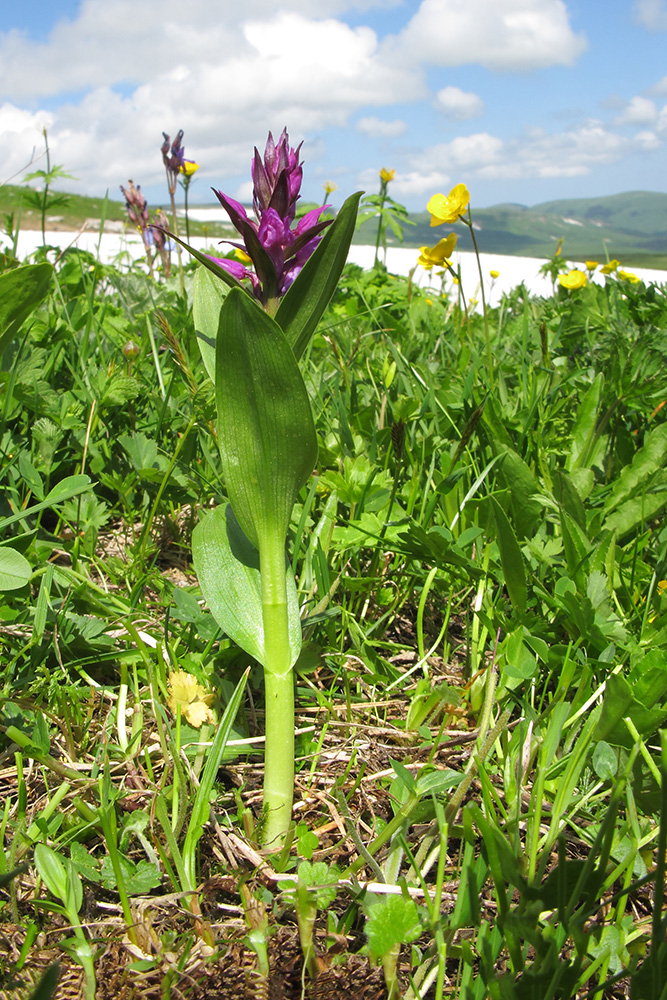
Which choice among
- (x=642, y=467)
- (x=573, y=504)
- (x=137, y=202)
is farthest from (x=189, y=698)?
(x=137, y=202)

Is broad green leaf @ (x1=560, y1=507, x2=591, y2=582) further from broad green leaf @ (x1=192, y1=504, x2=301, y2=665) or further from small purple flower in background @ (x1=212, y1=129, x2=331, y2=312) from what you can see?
small purple flower in background @ (x1=212, y1=129, x2=331, y2=312)

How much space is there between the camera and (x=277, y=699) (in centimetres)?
102

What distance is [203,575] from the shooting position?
115 cm

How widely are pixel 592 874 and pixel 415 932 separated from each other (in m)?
0.22

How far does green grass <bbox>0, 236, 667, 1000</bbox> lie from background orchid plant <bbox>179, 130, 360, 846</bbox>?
0.09m

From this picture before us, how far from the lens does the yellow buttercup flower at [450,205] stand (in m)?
2.19

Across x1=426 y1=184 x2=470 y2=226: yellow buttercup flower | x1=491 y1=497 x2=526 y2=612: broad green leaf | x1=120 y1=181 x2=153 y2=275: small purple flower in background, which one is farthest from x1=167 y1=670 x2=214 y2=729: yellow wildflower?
x1=120 y1=181 x2=153 y2=275: small purple flower in background

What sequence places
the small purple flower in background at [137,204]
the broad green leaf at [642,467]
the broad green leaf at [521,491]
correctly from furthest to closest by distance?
the small purple flower in background at [137,204], the broad green leaf at [642,467], the broad green leaf at [521,491]

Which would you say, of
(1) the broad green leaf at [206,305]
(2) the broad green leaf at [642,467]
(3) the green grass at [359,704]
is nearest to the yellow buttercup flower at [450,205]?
(3) the green grass at [359,704]

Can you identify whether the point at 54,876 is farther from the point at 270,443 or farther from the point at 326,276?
the point at 326,276

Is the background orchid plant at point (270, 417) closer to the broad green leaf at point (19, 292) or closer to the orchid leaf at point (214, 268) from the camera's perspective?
the orchid leaf at point (214, 268)

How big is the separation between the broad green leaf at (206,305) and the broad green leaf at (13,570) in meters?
0.51

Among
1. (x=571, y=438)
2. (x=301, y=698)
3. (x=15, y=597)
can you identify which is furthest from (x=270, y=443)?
(x=571, y=438)

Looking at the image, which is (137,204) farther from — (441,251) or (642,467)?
(642,467)
